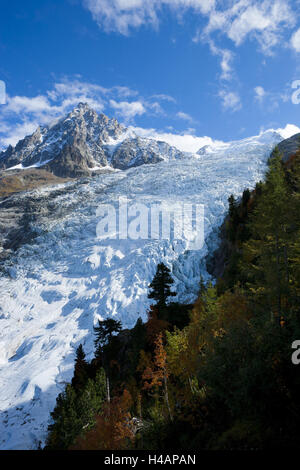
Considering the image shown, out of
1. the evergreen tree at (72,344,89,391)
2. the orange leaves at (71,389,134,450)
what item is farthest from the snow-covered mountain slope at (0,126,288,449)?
the orange leaves at (71,389,134,450)

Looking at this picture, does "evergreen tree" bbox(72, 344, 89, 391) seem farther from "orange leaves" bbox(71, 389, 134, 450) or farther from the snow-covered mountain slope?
"orange leaves" bbox(71, 389, 134, 450)

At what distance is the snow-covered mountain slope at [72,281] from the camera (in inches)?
1307

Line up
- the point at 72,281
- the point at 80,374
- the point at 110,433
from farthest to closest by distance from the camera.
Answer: the point at 72,281, the point at 80,374, the point at 110,433

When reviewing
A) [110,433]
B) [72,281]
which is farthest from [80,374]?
[72,281]

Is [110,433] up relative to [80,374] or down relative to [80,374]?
up

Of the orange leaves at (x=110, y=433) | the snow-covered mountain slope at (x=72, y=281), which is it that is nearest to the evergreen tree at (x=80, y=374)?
the snow-covered mountain slope at (x=72, y=281)

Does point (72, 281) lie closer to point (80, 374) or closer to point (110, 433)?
point (80, 374)

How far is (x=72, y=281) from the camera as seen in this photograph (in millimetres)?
51750

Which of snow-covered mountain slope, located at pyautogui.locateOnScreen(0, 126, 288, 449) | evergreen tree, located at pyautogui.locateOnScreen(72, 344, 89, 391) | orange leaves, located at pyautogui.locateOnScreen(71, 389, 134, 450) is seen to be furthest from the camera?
snow-covered mountain slope, located at pyautogui.locateOnScreen(0, 126, 288, 449)

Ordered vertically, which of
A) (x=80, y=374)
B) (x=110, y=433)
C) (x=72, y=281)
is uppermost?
(x=72, y=281)

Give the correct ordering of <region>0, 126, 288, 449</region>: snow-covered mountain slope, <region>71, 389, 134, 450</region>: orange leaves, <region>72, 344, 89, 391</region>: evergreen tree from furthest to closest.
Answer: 1. <region>0, 126, 288, 449</region>: snow-covered mountain slope
2. <region>72, 344, 89, 391</region>: evergreen tree
3. <region>71, 389, 134, 450</region>: orange leaves

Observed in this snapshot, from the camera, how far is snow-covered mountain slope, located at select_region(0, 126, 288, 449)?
3319cm

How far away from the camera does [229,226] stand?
39.8 meters

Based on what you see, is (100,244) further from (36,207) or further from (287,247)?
(287,247)
